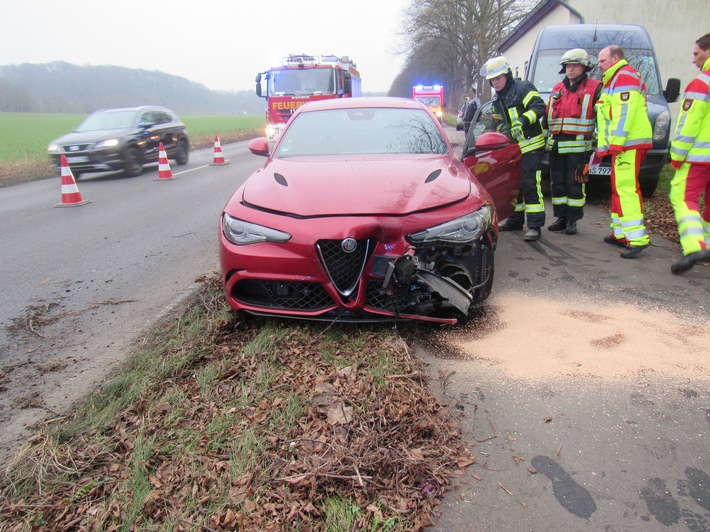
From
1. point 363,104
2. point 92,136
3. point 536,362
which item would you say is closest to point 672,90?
point 363,104

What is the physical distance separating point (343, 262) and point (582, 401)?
152cm

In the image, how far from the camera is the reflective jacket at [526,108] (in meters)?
5.25

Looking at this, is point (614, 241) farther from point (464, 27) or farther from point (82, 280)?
point (464, 27)

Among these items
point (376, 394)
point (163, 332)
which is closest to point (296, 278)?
point (376, 394)

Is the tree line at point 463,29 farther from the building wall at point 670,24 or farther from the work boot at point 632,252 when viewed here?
the work boot at point 632,252

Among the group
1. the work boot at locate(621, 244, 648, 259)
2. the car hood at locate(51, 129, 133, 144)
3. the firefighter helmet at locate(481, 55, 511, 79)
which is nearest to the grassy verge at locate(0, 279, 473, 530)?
the work boot at locate(621, 244, 648, 259)

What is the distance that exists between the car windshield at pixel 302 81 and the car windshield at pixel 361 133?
38.3 ft

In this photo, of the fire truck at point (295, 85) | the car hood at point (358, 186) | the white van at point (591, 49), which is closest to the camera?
the car hood at point (358, 186)

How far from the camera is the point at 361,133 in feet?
14.5

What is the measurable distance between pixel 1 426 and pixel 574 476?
2.84m

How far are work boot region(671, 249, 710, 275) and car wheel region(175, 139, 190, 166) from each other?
1314 cm

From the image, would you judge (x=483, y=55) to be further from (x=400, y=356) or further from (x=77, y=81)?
(x=77, y=81)

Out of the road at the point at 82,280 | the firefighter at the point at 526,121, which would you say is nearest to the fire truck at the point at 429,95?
the road at the point at 82,280

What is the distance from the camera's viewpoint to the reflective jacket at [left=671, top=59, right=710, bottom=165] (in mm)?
4398
